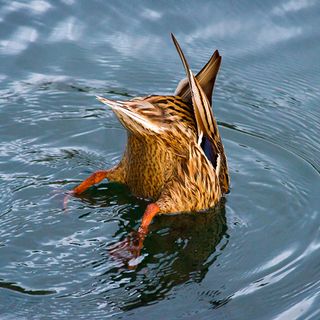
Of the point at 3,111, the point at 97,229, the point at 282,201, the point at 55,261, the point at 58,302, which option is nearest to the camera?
the point at 58,302

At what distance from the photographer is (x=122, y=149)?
8.02 metres

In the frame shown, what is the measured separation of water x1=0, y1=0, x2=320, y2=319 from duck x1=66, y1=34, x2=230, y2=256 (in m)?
0.14

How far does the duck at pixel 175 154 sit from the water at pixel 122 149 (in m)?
0.14

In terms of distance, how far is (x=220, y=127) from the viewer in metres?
8.39

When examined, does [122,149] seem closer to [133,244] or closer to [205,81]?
[205,81]

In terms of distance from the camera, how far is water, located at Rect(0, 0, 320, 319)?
242 inches

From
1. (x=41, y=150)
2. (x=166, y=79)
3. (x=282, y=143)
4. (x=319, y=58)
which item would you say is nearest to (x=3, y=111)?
(x=41, y=150)

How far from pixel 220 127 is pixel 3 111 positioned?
77.0 inches

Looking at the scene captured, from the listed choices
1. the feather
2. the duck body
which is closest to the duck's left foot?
the duck body

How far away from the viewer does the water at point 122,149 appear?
615 cm

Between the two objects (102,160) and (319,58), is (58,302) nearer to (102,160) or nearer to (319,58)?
(102,160)

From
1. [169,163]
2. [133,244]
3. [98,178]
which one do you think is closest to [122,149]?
[98,178]

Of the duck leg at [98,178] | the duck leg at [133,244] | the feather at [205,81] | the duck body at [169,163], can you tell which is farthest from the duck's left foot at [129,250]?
the feather at [205,81]

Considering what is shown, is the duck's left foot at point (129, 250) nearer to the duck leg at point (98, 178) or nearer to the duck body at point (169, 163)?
the duck body at point (169, 163)
